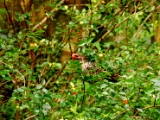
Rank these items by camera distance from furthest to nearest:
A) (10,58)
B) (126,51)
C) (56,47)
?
(56,47) → (126,51) → (10,58)

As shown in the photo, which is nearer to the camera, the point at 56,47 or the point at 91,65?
the point at 91,65

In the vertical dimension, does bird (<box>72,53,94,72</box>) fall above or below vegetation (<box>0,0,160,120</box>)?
above

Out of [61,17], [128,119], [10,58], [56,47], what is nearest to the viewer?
[128,119]

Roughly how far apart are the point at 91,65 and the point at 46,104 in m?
0.29

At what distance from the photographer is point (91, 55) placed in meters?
1.29

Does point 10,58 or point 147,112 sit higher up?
point 10,58

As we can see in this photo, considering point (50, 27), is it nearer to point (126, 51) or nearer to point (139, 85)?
point (126, 51)

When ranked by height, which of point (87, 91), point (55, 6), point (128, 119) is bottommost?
point (128, 119)

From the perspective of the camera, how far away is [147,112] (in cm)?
128

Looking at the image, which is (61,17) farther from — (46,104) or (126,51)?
(46,104)

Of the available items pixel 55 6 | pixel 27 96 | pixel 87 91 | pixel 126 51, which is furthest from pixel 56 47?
pixel 87 91

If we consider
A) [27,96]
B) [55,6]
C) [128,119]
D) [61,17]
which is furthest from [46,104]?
[61,17]

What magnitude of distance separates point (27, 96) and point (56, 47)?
2.88ft

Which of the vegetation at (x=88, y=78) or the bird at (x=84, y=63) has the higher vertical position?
the bird at (x=84, y=63)
